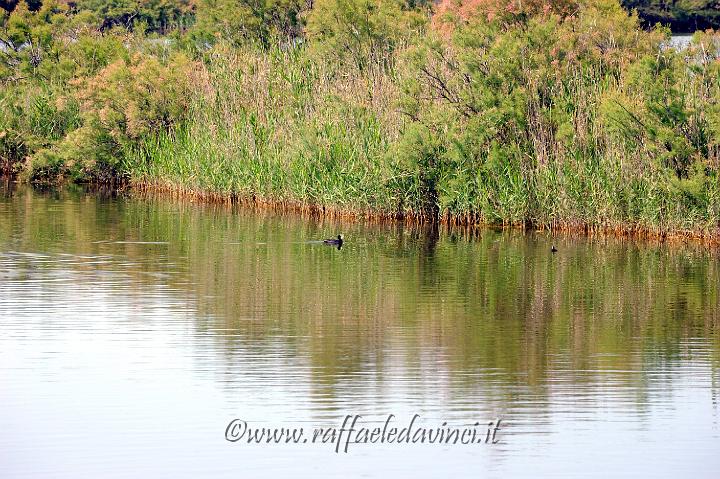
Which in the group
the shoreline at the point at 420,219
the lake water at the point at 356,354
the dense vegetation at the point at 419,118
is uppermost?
the dense vegetation at the point at 419,118

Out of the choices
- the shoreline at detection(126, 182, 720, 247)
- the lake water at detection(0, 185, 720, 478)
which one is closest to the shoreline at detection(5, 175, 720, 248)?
the shoreline at detection(126, 182, 720, 247)

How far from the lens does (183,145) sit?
2875cm

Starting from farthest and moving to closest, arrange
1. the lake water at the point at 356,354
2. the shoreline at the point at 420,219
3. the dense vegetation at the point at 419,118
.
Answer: the dense vegetation at the point at 419,118 → the shoreline at the point at 420,219 → the lake water at the point at 356,354

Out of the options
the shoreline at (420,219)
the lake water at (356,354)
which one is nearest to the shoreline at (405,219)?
the shoreline at (420,219)

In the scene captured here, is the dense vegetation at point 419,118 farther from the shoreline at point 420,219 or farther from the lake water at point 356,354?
the lake water at point 356,354

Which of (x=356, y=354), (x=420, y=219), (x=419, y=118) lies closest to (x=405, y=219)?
(x=420, y=219)

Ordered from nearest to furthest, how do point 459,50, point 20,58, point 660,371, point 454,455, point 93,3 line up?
point 454,455 < point 660,371 < point 459,50 < point 20,58 < point 93,3

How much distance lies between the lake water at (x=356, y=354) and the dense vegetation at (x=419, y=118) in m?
1.23

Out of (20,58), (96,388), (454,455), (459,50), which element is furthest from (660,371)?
(20,58)

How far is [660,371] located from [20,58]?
26905mm

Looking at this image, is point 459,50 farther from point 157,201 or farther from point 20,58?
point 20,58

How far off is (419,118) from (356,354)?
11663mm

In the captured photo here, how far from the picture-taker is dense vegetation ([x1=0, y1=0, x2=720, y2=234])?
71.1 feet

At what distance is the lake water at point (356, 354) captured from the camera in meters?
9.96
